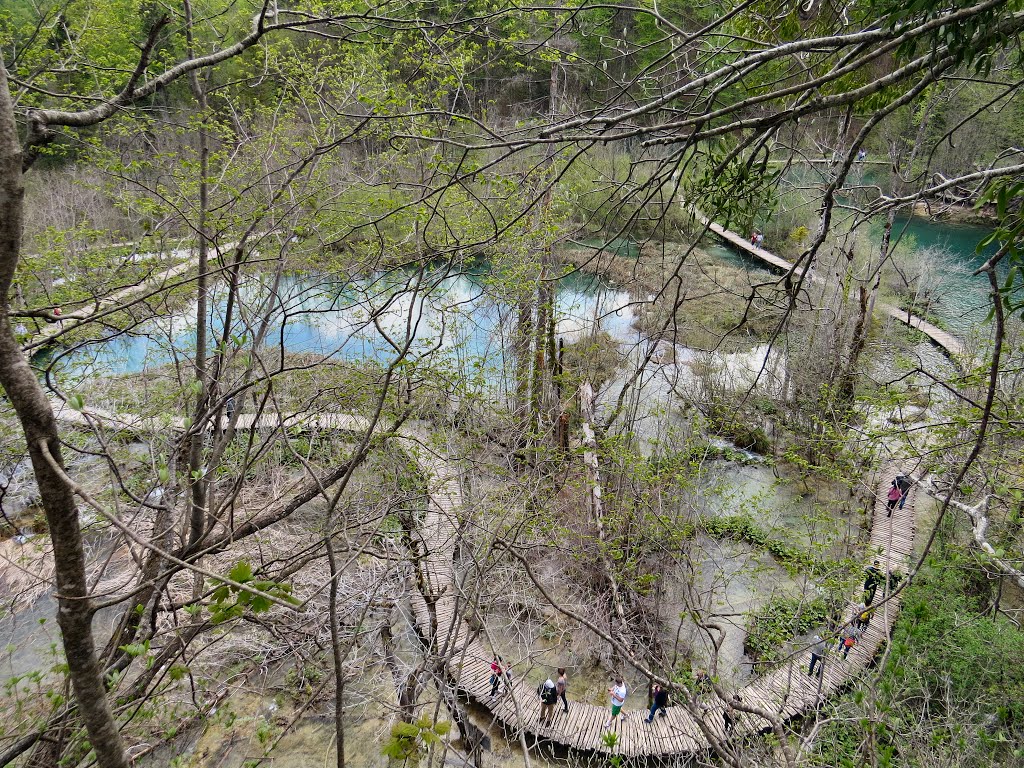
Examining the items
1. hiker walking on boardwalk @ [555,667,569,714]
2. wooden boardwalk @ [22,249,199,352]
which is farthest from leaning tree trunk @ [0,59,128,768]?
hiker walking on boardwalk @ [555,667,569,714]

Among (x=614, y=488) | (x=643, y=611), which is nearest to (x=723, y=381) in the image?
(x=614, y=488)

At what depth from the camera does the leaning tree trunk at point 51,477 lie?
1.22 m

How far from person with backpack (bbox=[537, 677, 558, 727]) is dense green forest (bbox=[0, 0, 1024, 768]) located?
14 cm

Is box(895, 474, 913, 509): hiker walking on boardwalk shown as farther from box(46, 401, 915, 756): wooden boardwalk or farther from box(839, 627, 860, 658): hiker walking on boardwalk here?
box(839, 627, 860, 658): hiker walking on boardwalk

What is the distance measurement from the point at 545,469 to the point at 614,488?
40.1 inches

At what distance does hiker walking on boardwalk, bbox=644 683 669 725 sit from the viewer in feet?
20.6

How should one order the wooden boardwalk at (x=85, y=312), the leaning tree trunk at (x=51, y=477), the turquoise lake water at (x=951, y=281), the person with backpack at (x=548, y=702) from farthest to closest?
the turquoise lake water at (x=951, y=281)
the person with backpack at (x=548, y=702)
the wooden boardwalk at (x=85, y=312)
the leaning tree trunk at (x=51, y=477)

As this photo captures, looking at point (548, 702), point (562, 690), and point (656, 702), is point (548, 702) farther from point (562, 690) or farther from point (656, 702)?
point (656, 702)

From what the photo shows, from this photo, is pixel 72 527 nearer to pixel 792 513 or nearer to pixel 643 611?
pixel 643 611

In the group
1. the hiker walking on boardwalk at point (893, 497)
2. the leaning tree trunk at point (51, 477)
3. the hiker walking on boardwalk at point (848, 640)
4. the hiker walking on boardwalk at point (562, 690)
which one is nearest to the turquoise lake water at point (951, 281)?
the hiker walking on boardwalk at point (893, 497)

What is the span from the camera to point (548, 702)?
6555mm

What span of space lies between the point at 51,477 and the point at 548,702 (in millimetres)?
6355

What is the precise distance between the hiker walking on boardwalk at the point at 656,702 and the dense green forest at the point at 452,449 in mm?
261

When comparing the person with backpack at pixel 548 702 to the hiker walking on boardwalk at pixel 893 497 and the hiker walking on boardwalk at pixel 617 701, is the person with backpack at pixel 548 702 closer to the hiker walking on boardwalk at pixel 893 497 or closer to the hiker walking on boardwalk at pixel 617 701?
the hiker walking on boardwalk at pixel 617 701
